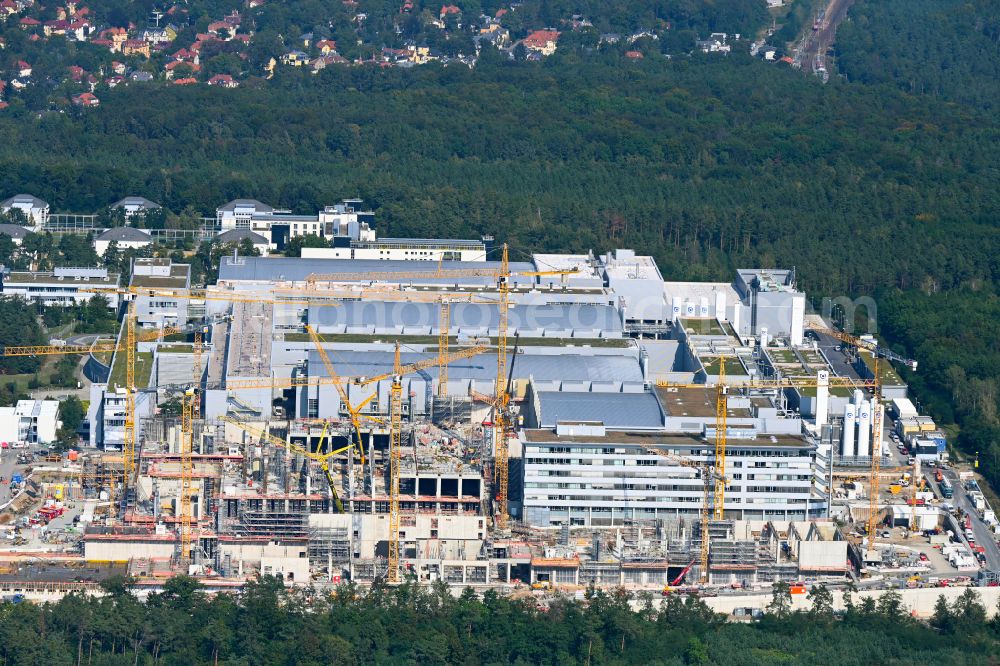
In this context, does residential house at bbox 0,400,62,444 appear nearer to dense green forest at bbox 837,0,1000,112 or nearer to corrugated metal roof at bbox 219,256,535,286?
corrugated metal roof at bbox 219,256,535,286

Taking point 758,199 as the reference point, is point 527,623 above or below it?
below

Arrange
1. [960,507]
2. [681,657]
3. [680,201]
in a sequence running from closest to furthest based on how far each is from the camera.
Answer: [681,657] < [960,507] < [680,201]

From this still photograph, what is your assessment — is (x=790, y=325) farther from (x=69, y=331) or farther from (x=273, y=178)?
(x=273, y=178)

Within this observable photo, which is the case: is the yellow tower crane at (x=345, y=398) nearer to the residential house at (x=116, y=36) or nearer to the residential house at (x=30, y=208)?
the residential house at (x=30, y=208)

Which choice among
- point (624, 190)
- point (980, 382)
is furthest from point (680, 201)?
point (980, 382)

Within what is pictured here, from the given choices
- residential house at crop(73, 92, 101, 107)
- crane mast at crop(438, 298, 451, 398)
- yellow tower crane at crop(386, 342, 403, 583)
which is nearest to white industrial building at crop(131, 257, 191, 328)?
crane mast at crop(438, 298, 451, 398)

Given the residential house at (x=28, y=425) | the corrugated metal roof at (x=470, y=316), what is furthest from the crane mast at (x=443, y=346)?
the residential house at (x=28, y=425)
